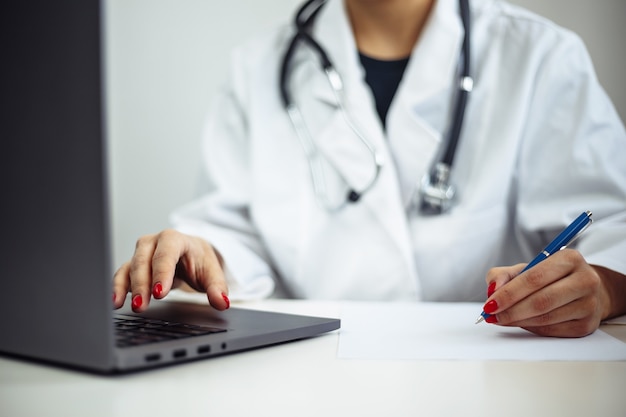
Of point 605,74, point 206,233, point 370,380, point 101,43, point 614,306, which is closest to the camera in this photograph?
point 101,43

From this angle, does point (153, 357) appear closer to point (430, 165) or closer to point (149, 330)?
point (149, 330)

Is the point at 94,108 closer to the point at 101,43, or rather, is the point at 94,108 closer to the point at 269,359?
the point at 101,43

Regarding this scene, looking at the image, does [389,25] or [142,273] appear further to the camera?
[389,25]

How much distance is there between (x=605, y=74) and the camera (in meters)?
1.33

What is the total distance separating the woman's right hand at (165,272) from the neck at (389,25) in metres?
0.58

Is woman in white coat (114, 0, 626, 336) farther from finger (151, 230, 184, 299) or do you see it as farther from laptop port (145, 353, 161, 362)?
laptop port (145, 353, 161, 362)

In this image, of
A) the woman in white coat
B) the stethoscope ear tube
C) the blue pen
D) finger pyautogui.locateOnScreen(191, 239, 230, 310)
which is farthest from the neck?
the blue pen

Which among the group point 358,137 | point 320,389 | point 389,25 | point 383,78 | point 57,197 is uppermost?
point 389,25

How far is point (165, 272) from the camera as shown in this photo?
61cm

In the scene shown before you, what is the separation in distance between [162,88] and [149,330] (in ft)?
4.44

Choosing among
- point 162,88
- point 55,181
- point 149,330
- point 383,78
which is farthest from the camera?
point 162,88

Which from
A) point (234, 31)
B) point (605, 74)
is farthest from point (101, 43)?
point (234, 31)

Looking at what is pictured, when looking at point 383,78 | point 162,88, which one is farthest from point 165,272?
point 162,88

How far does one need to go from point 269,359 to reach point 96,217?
0.19 m
